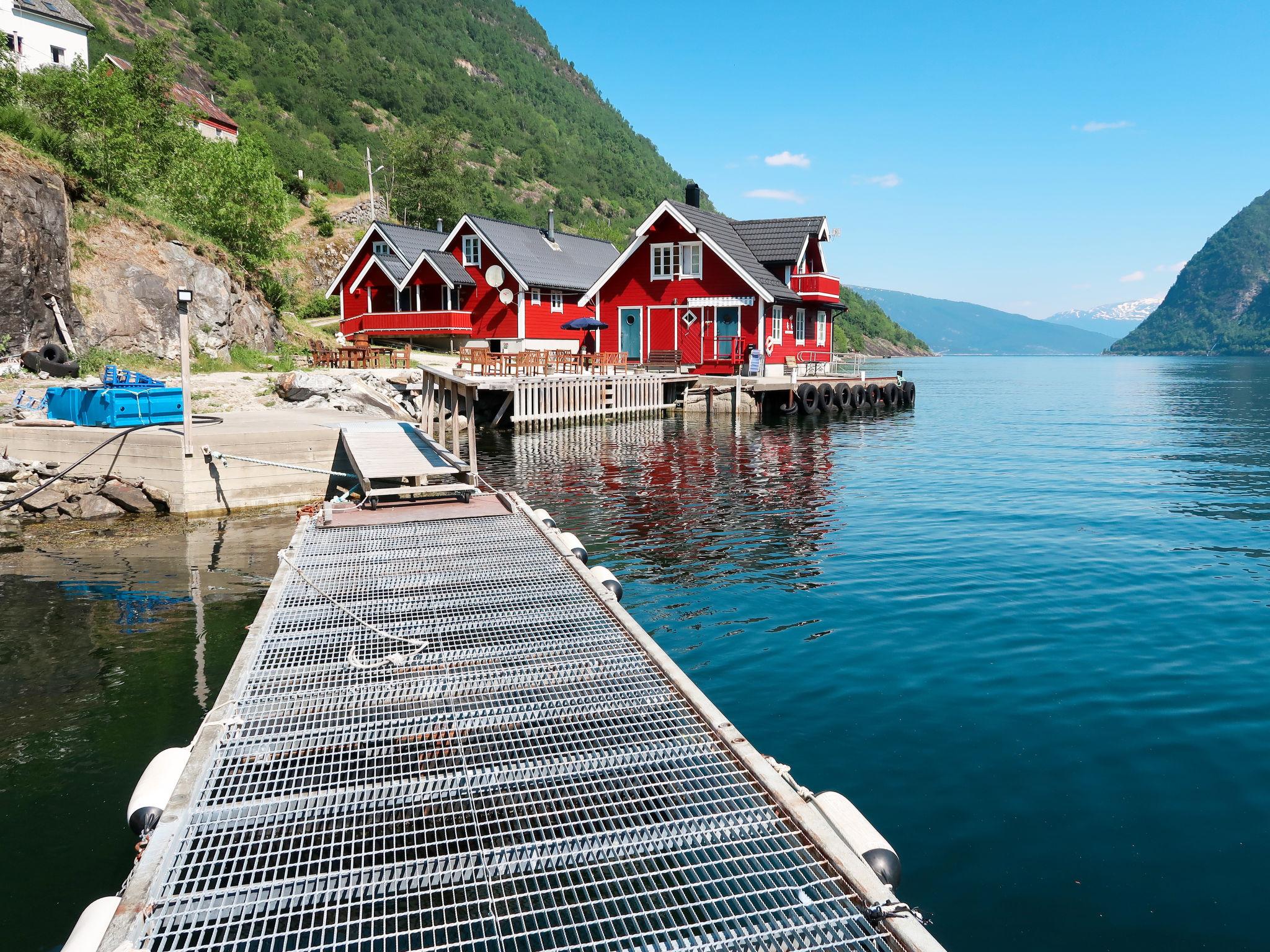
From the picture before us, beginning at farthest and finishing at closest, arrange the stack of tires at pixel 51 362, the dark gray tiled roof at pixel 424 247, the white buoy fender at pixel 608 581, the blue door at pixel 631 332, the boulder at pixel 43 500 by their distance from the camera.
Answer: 1. the dark gray tiled roof at pixel 424 247
2. the blue door at pixel 631 332
3. the stack of tires at pixel 51 362
4. the boulder at pixel 43 500
5. the white buoy fender at pixel 608 581

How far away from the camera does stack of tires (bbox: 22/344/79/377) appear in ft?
79.3

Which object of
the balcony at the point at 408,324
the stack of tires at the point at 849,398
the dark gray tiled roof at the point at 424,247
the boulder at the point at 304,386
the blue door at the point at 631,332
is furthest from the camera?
the balcony at the point at 408,324

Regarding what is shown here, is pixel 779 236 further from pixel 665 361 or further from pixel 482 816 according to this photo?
pixel 482 816

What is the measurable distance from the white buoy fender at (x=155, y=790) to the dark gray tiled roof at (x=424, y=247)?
42.9m

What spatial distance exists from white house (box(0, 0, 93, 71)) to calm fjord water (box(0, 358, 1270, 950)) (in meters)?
56.3

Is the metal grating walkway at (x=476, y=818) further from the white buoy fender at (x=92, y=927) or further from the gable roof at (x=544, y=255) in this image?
the gable roof at (x=544, y=255)

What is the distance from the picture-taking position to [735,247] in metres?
44.1

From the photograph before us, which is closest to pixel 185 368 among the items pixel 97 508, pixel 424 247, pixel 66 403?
pixel 97 508

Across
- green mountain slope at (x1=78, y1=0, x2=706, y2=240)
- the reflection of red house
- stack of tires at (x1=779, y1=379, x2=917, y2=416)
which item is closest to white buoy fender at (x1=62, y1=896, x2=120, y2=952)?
stack of tires at (x1=779, y1=379, x2=917, y2=416)

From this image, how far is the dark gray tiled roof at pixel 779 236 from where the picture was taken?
44.9 meters

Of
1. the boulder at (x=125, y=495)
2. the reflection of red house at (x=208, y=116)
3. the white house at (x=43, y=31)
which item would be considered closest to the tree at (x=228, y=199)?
the white house at (x=43, y=31)

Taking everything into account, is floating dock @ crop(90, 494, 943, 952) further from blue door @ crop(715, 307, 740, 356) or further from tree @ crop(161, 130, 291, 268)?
tree @ crop(161, 130, 291, 268)

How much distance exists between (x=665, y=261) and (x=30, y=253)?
26.2 metres

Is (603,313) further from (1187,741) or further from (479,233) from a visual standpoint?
(1187,741)
